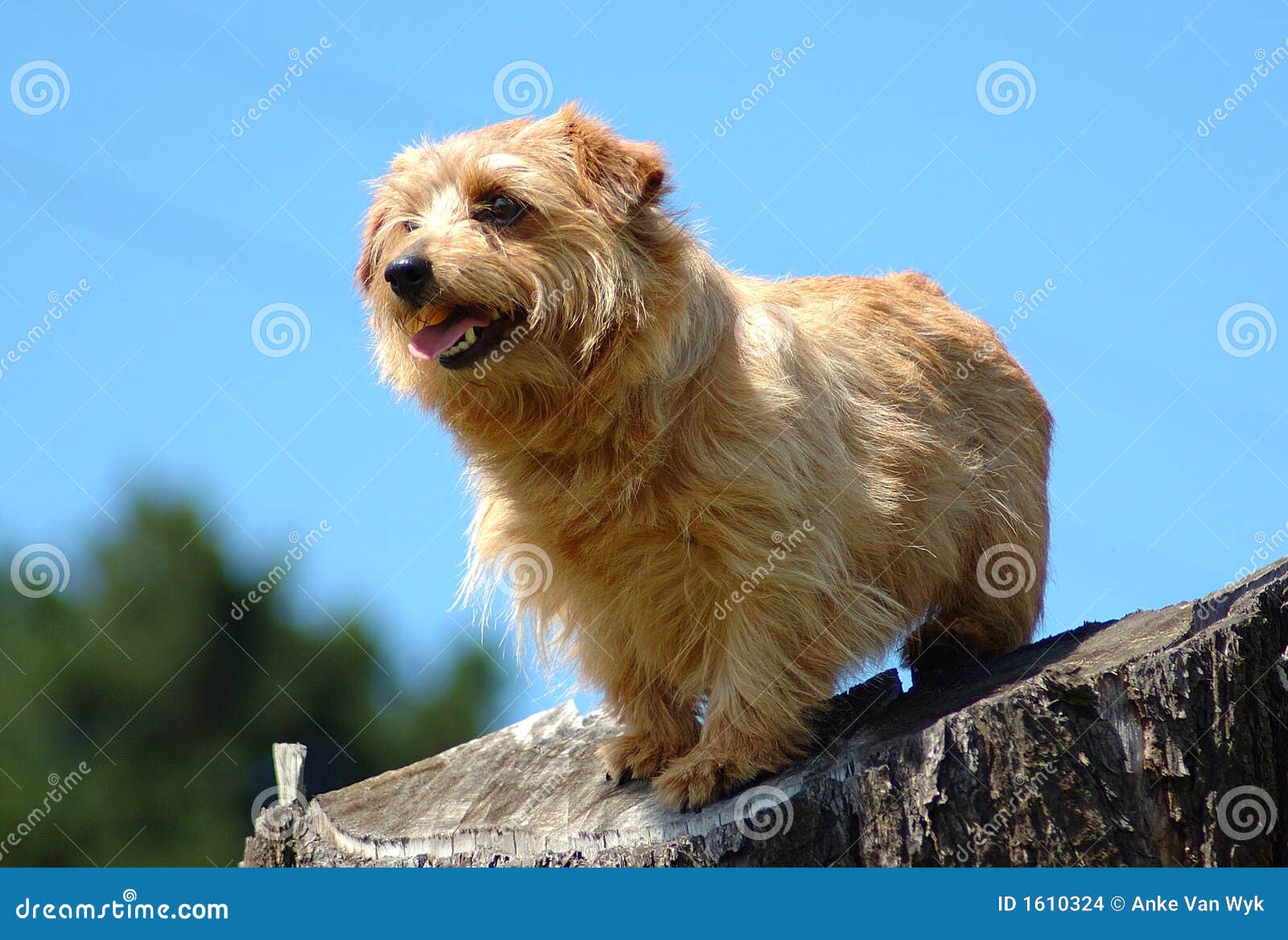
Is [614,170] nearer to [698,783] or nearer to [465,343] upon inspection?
[465,343]

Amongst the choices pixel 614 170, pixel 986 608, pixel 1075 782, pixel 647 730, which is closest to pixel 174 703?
pixel 647 730

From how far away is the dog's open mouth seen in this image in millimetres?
5320

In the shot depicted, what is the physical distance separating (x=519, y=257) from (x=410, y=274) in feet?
1.52

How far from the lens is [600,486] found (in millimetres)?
5465

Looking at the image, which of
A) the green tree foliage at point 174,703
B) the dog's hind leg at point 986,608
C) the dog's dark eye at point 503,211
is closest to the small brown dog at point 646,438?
the dog's dark eye at point 503,211

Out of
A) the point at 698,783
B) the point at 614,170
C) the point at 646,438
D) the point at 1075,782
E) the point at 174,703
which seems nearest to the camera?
the point at 1075,782

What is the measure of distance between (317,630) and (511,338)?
22093mm

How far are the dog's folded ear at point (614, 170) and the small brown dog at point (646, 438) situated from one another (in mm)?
12

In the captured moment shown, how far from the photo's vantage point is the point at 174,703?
2405 centimetres

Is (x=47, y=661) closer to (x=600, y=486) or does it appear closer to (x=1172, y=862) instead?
(x=600, y=486)

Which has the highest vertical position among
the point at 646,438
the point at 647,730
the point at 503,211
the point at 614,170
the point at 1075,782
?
the point at 614,170

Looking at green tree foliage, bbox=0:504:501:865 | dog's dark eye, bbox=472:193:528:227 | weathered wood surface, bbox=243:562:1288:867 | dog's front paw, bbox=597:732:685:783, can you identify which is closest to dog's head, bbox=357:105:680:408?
dog's dark eye, bbox=472:193:528:227

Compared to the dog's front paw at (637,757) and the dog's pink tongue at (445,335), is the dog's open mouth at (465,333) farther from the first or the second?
the dog's front paw at (637,757)

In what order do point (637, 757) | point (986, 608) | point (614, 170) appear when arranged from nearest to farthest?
point (614, 170) < point (637, 757) < point (986, 608)
